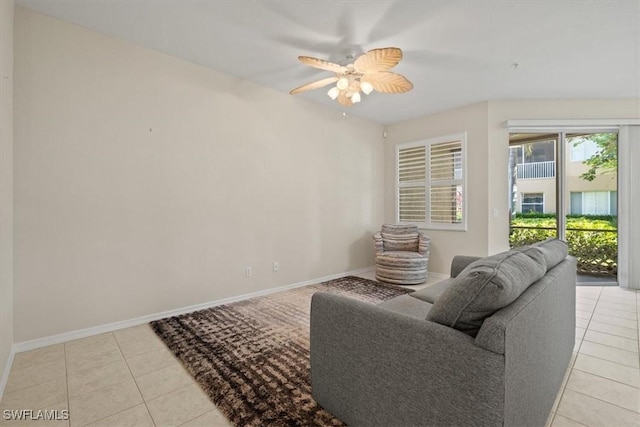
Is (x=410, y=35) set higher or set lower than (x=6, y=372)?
higher

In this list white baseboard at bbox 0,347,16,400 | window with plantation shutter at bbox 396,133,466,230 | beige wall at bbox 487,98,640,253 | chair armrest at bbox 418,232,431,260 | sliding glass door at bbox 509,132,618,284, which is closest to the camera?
white baseboard at bbox 0,347,16,400

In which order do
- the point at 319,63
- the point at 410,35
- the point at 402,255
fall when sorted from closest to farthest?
the point at 319,63 → the point at 410,35 → the point at 402,255

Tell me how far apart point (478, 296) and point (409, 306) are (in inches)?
38.0

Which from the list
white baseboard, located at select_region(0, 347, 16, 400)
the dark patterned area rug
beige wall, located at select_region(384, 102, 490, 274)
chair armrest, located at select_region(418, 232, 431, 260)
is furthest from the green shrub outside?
white baseboard, located at select_region(0, 347, 16, 400)

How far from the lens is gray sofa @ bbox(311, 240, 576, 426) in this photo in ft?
3.08

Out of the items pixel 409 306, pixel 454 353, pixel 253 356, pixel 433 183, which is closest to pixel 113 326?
pixel 253 356

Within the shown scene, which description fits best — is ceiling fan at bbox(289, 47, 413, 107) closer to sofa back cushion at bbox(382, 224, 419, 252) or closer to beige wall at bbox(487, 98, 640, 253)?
beige wall at bbox(487, 98, 640, 253)

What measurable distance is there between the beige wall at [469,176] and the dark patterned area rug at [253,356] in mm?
1703

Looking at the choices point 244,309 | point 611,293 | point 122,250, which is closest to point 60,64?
point 122,250

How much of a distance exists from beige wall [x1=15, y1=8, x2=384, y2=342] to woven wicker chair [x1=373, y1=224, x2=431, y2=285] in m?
1.06

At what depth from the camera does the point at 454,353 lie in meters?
0.99

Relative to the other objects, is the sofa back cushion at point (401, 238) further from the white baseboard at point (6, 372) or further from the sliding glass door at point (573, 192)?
the white baseboard at point (6, 372)
